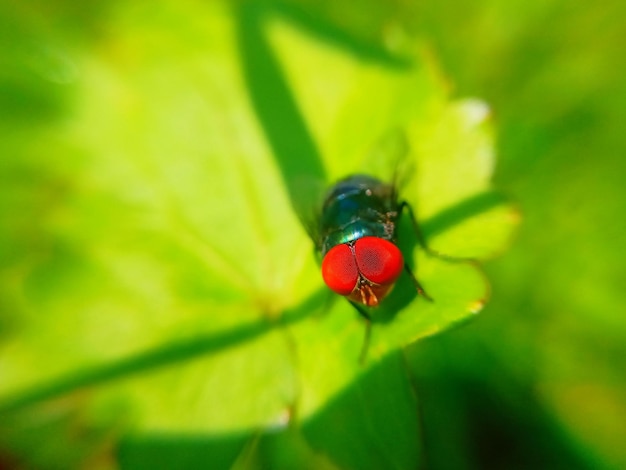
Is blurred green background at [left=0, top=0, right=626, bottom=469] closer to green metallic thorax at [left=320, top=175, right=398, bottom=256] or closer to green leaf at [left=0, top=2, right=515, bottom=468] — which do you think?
green leaf at [left=0, top=2, right=515, bottom=468]

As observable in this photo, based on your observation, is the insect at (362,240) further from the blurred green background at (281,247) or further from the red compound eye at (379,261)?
the blurred green background at (281,247)

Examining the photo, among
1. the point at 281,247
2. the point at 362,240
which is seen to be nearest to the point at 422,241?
the point at 362,240

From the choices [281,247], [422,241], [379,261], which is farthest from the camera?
[281,247]

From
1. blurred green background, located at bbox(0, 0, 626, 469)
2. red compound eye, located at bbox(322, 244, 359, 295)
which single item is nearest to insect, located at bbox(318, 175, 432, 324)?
red compound eye, located at bbox(322, 244, 359, 295)

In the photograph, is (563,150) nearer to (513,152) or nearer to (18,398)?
(513,152)

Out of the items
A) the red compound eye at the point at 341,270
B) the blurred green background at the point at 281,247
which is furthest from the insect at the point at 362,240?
the blurred green background at the point at 281,247

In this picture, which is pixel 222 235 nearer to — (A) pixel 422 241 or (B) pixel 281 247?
(B) pixel 281 247
